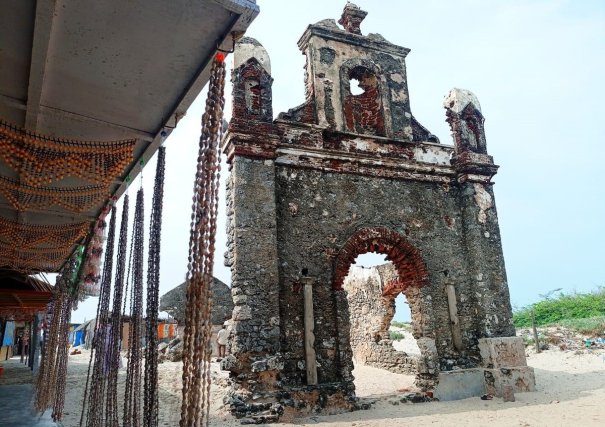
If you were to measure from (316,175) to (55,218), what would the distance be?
4.82 metres

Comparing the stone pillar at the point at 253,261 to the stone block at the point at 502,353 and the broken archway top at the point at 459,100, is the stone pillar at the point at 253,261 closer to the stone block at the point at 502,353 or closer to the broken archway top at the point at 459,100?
the stone block at the point at 502,353

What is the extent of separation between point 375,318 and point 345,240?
19.6 ft

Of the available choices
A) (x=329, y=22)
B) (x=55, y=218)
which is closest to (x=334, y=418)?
(x=55, y=218)

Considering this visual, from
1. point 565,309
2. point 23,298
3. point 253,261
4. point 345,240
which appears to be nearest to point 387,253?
point 345,240

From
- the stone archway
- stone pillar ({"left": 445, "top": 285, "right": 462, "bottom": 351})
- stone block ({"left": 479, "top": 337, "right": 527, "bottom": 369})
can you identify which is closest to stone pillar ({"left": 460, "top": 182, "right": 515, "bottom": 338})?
stone block ({"left": 479, "top": 337, "right": 527, "bottom": 369})

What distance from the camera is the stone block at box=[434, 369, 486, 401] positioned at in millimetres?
8523

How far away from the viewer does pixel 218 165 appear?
3.03 metres

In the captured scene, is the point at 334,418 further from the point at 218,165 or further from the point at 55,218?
the point at 218,165

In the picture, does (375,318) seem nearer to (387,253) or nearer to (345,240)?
(387,253)

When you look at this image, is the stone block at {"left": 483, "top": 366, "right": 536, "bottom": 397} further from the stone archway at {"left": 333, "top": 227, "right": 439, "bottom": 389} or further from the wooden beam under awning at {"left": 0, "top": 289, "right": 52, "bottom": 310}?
the wooden beam under awning at {"left": 0, "top": 289, "right": 52, "bottom": 310}

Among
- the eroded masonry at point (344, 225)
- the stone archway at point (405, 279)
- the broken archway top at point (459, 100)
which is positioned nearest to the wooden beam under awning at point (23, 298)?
the eroded masonry at point (344, 225)

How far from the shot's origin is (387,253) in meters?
9.64

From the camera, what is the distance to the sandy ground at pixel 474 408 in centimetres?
668

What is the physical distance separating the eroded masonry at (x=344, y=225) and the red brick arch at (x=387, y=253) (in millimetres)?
28
